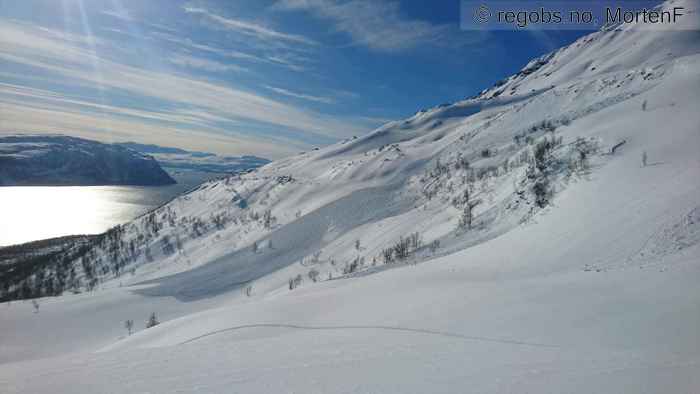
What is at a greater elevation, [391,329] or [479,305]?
[479,305]

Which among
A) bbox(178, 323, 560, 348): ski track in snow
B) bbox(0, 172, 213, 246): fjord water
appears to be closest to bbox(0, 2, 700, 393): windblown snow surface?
bbox(178, 323, 560, 348): ski track in snow

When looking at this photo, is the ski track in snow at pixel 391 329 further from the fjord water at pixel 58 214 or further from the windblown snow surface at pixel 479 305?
the fjord water at pixel 58 214

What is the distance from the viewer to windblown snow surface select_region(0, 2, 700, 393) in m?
4.26

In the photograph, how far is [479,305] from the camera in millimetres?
7066

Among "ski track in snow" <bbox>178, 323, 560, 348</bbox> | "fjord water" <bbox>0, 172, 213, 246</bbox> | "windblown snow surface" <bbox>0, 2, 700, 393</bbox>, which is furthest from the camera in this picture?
"fjord water" <bbox>0, 172, 213, 246</bbox>

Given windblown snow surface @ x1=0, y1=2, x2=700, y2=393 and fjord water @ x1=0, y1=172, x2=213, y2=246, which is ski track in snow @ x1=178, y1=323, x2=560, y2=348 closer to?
windblown snow surface @ x1=0, y1=2, x2=700, y2=393

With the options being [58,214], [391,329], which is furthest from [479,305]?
[58,214]

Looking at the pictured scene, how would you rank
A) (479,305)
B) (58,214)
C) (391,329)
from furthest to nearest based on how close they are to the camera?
1. (58,214)
2. (479,305)
3. (391,329)

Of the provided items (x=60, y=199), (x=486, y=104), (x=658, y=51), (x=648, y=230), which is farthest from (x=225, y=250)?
(x=60, y=199)

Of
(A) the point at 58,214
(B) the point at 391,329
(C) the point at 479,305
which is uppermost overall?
(A) the point at 58,214

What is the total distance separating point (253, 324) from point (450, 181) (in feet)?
92.8

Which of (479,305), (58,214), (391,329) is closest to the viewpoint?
(391,329)

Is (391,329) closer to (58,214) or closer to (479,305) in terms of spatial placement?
(479,305)

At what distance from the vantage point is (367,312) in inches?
304
